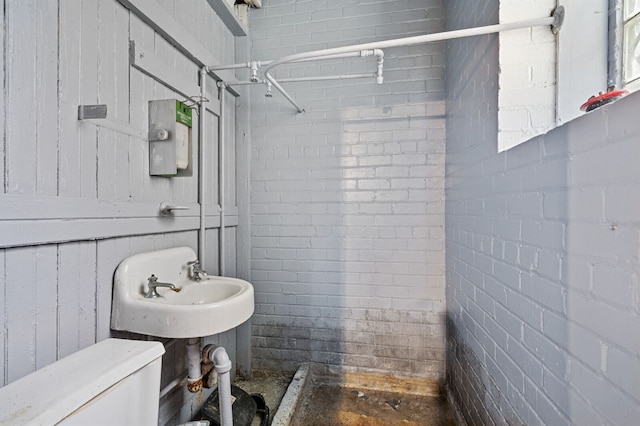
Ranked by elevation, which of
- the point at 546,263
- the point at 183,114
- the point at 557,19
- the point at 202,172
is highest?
the point at 557,19

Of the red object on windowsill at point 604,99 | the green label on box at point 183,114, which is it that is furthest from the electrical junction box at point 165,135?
the red object on windowsill at point 604,99

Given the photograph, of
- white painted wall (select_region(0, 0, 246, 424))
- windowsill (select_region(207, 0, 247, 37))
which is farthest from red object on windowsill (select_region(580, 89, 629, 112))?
windowsill (select_region(207, 0, 247, 37))

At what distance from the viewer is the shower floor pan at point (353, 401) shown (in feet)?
6.16

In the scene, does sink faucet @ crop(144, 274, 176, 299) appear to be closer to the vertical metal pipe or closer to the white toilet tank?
the white toilet tank

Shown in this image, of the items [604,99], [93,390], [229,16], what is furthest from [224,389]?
[229,16]

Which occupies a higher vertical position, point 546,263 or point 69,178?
point 69,178

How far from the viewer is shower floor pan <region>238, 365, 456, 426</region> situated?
6.16 feet

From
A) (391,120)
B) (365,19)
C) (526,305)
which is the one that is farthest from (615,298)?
(365,19)

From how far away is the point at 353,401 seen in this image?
207 centimetres

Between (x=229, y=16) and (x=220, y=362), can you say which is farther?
(x=229, y=16)

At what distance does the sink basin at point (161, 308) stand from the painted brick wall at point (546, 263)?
1083 millimetres

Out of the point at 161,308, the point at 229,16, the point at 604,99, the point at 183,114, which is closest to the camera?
the point at 604,99

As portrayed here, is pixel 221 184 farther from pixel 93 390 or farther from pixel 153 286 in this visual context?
pixel 93 390

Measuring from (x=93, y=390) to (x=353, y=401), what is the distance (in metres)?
1.74
